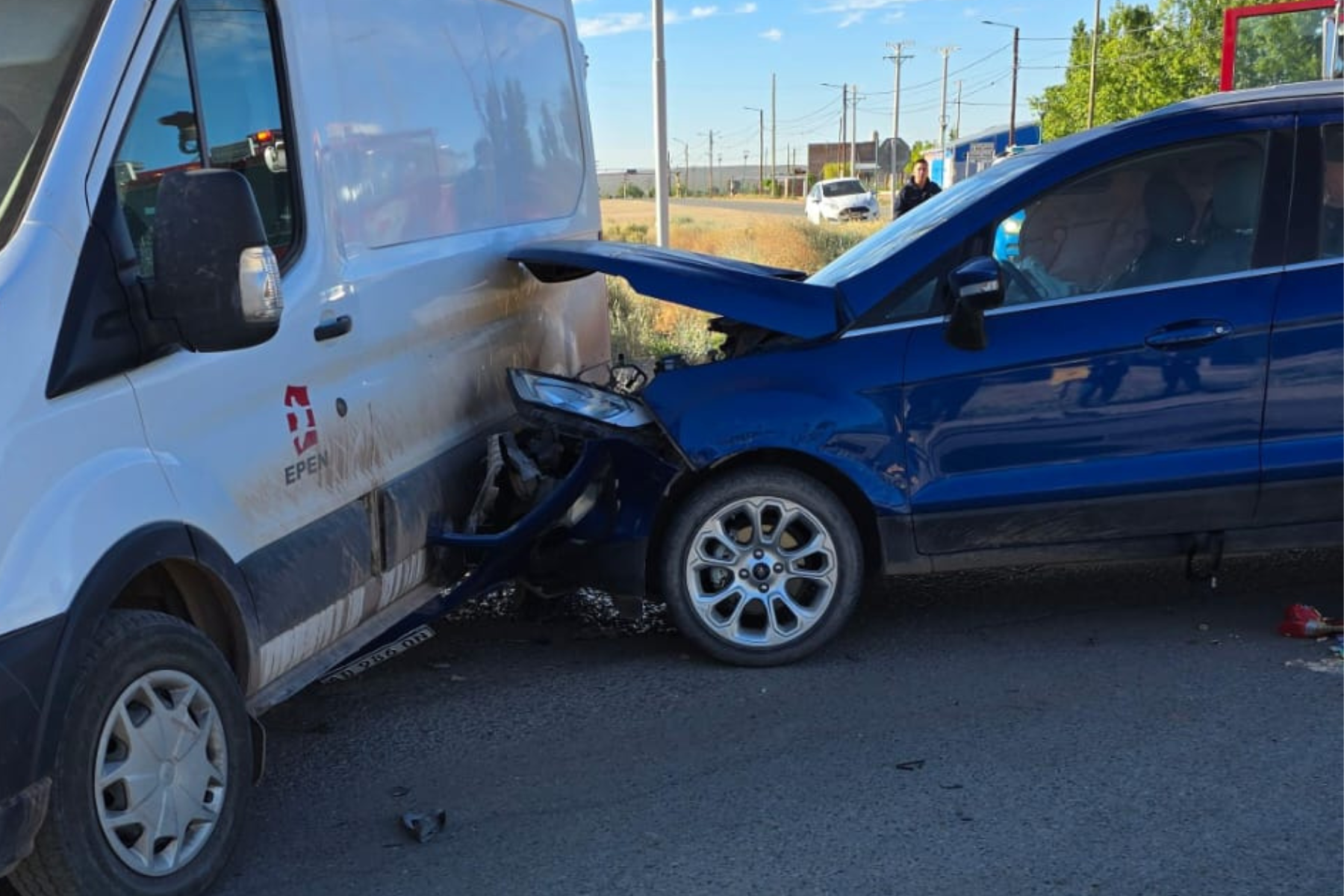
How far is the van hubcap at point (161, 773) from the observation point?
2.82 meters

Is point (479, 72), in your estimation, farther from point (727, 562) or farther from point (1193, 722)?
point (1193, 722)

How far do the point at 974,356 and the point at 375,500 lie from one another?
2153 millimetres

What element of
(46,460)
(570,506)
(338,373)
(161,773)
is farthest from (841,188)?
(46,460)

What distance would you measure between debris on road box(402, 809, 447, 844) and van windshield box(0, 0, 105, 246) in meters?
1.88

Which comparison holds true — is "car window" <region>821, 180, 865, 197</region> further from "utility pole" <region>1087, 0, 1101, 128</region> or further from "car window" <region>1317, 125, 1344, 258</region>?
"car window" <region>1317, 125, 1344, 258</region>

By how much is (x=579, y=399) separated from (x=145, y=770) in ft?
7.45

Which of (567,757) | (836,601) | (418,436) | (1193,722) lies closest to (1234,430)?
(1193,722)

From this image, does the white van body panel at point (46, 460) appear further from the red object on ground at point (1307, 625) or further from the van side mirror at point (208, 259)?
the red object on ground at point (1307, 625)

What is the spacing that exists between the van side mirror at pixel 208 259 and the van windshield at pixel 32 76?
0.28m

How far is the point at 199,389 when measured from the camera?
10.4 ft

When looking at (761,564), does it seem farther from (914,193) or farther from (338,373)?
(914,193)

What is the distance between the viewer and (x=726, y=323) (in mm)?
5219

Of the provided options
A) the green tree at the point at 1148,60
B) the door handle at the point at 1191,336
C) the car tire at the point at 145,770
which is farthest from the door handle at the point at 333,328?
the green tree at the point at 1148,60

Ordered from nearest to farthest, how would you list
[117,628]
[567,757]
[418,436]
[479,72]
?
[117,628], [567,757], [418,436], [479,72]
